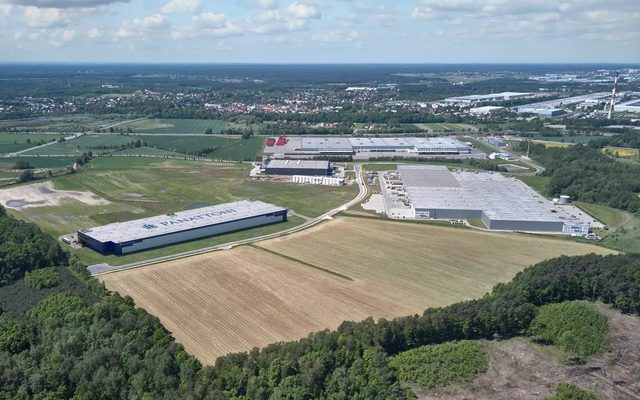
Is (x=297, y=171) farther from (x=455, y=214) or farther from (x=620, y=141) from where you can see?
(x=620, y=141)

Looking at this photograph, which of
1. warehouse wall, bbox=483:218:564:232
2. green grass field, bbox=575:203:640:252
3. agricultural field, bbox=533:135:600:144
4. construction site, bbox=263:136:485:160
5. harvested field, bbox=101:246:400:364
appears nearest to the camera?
harvested field, bbox=101:246:400:364

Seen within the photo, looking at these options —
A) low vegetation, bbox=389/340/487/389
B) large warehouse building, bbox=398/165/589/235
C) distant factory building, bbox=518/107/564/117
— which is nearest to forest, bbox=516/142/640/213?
large warehouse building, bbox=398/165/589/235

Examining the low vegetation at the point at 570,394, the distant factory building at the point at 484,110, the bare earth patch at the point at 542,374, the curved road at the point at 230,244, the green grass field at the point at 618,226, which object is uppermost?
the distant factory building at the point at 484,110

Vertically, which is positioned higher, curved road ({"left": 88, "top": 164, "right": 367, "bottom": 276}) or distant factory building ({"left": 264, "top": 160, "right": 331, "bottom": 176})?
distant factory building ({"left": 264, "top": 160, "right": 331, "bottom": 176})

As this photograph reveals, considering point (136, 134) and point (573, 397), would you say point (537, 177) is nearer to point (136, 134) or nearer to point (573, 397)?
point (573, 397)

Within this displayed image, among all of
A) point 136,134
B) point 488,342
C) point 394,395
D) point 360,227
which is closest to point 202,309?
point 394,395

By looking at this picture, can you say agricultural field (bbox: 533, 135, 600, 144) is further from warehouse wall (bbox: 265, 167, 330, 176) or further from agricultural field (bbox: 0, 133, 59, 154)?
agricultural field (bbox: 0, 133, 59, 154)

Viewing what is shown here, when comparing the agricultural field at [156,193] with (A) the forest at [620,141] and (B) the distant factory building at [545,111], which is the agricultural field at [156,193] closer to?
(A) the forest at [620,141]

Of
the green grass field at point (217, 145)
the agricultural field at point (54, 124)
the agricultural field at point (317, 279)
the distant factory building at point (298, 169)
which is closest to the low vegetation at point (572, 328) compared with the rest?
the agricultural field at point (317, 279)
